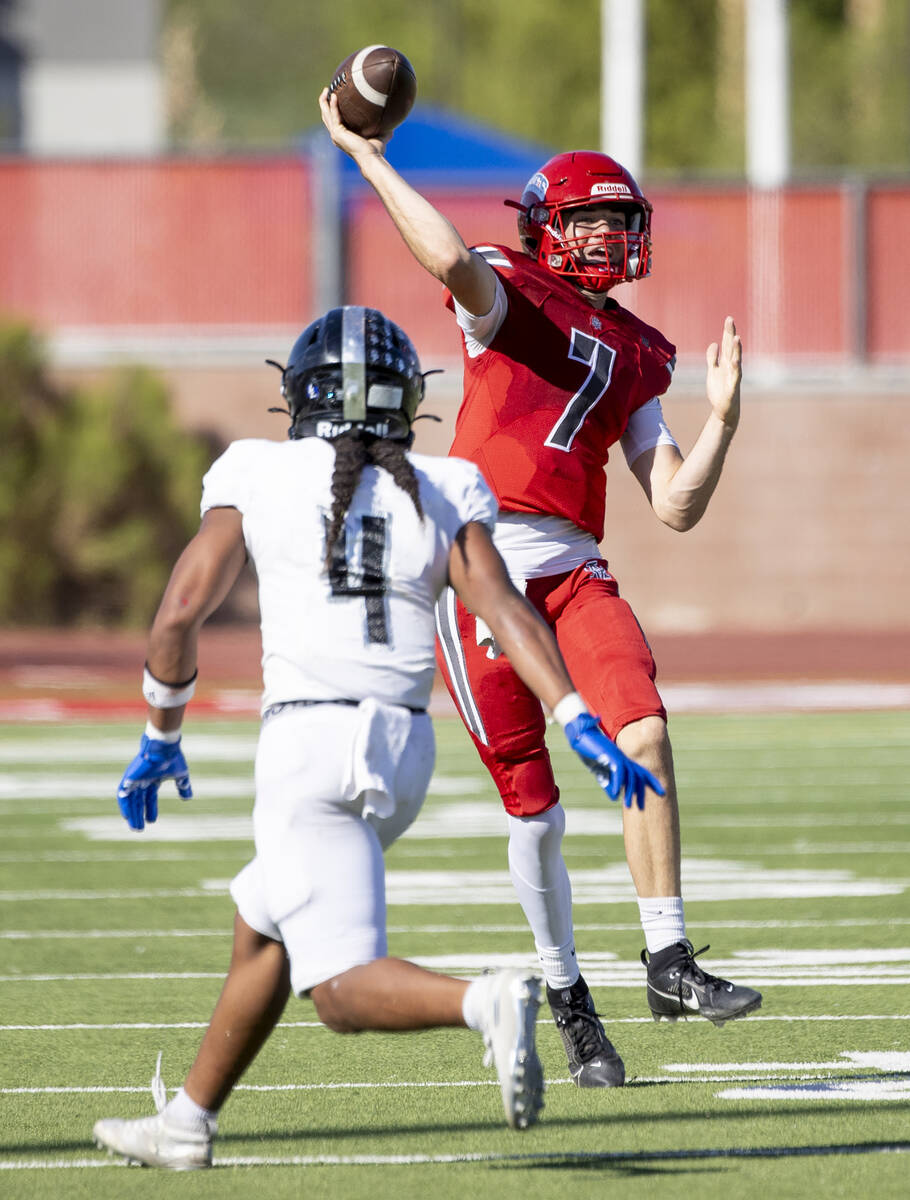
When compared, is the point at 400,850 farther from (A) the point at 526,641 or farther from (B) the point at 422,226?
(A) the point at 526,641

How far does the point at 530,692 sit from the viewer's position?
5.39 m

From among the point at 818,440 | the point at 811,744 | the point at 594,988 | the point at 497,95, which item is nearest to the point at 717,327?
the point at 818,440

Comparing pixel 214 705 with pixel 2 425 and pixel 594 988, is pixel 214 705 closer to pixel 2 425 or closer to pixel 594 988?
pixel 2 425

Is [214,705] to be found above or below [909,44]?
below

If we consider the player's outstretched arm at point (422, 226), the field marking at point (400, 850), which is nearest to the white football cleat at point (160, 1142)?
the player's outstretched arm at point (422, 226)

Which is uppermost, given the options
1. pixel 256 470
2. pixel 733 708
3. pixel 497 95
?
pixel 497 95

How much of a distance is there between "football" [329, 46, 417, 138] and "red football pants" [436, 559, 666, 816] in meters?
1.16

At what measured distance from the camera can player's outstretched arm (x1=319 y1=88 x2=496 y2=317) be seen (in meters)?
5.02

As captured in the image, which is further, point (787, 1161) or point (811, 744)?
point (811, 744)

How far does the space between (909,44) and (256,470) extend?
37.9 metres

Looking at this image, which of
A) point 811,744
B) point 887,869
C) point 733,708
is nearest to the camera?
point 887,869

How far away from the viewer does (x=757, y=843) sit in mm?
9680

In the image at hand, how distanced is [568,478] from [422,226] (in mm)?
834

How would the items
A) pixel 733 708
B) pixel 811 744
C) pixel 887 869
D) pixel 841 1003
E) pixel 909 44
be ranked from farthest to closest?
pixel 909 44 → pixel 733 708 → pixel 811 744 → pixel 887 869 → pixel 841 1003
